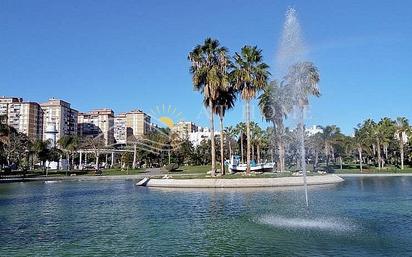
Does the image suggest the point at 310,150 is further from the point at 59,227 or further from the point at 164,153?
the point at 59,227

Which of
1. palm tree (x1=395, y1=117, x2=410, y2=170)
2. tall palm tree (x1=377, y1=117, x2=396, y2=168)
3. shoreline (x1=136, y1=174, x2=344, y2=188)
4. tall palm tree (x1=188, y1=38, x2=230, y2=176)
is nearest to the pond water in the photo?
shoreline (x1=136, y1=174, x2=344, y2=188)

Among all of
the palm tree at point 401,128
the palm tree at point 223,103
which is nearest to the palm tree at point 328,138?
the palm tree at point 401,128

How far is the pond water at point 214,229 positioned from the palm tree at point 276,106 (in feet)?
131

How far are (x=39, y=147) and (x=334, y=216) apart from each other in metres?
102

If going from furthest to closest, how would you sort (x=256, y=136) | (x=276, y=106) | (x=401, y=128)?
(x=256, y=136) < (x=401, y=128) < (x=276, y=106)

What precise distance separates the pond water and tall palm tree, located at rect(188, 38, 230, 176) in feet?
81.2

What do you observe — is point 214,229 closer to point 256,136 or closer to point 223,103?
point 223,103

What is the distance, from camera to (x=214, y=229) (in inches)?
774

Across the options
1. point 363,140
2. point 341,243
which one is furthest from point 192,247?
point 363,140

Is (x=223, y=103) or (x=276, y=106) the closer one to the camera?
(x=223, y=103)

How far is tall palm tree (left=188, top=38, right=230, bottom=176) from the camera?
53.5m

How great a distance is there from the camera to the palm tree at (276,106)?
6994cm

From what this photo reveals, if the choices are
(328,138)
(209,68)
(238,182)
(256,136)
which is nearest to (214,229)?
(238,182)

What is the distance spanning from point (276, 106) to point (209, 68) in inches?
837
